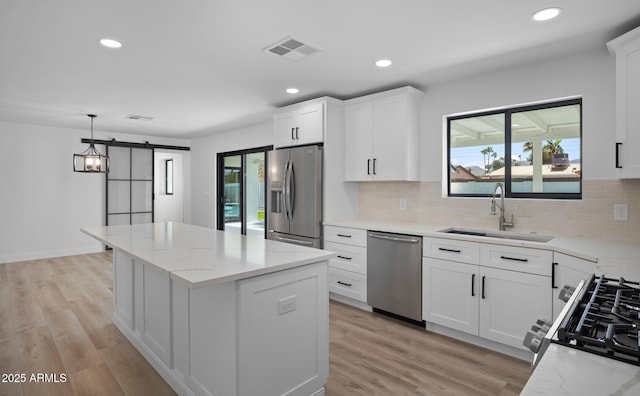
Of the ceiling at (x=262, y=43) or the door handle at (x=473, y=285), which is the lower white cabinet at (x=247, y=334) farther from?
the ceiling at (x=262, y=43)

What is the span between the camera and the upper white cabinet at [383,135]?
11.9ft

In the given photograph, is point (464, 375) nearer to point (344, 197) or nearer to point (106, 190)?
point (344, 197)

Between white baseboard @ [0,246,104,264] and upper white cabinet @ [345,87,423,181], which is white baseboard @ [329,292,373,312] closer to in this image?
upper white cabinet @ [345,87,423,181]

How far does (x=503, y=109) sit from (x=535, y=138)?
1.29 ft

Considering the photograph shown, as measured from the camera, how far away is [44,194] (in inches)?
239

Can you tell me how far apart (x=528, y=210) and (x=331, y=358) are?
7.04 feet

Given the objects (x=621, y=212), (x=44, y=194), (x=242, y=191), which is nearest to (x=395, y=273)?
(x=621, y=212)

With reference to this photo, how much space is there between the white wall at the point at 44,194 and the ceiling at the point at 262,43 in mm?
1989

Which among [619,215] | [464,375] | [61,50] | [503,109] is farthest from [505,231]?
[61,50]

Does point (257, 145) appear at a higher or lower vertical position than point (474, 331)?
higher

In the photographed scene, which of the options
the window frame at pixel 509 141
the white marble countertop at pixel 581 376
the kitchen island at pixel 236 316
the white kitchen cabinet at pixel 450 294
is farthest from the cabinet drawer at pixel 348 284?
the white marble countertop at pixel 581 376

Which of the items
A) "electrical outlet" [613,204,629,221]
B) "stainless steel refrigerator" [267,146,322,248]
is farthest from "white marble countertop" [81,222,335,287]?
"electrical outlet" [613,204,629,221]

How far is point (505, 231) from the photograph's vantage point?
3.17 metres

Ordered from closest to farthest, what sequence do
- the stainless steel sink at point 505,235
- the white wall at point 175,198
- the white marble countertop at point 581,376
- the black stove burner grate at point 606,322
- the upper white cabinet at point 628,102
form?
the white marble countertop at point 581,376 < the black stove burner grate at point 606,322 < the upper white cabinet at point 628,102 < the stainless steel sink at point 505,235 < the white wall at point 175,198
